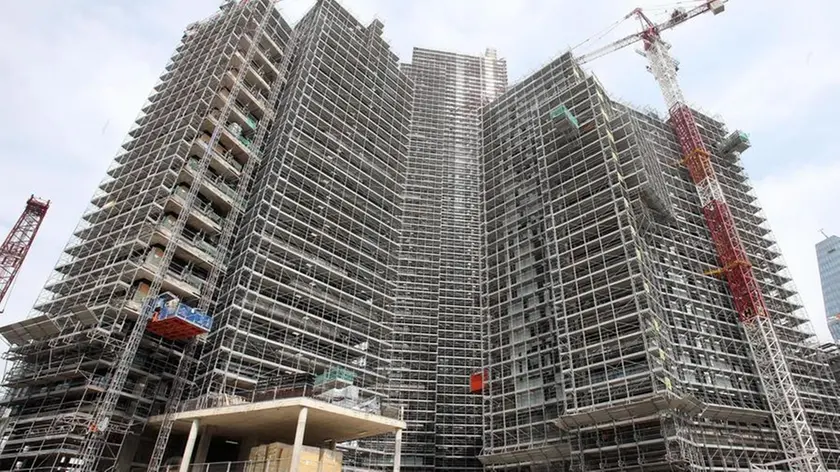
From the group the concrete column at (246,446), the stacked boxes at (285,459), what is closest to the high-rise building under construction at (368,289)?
the concrete column at (246,446)

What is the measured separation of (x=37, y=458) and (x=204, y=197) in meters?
19.4

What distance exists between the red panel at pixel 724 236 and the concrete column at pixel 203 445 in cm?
4056

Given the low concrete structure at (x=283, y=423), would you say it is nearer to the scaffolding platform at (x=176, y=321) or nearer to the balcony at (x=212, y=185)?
the scaffolding platform at (x=176, y=321)

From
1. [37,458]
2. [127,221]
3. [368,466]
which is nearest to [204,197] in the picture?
[127,221]

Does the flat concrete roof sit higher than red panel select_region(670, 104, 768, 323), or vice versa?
red panel select_region(670, 104, 768, 323)

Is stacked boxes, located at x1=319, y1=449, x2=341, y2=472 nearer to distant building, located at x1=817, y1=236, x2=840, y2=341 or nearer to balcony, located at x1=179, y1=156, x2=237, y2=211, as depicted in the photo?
balcony, located at x1=179, y1=156, x2=237, y2=211

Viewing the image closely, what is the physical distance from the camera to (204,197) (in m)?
38.8

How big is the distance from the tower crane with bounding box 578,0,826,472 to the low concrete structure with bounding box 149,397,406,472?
28.2m

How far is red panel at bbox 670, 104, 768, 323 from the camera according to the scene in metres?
41.8

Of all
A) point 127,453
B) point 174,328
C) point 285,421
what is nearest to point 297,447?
point 285,421

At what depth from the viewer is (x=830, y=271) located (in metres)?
133

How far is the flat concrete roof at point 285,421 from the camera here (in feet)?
82.5

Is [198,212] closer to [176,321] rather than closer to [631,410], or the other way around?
[176,321]

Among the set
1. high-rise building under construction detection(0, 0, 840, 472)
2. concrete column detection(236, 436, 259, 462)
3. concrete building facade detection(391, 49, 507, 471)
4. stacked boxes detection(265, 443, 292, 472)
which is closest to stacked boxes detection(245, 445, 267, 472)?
stacked boxes detection(265, 443, 292, 472)
